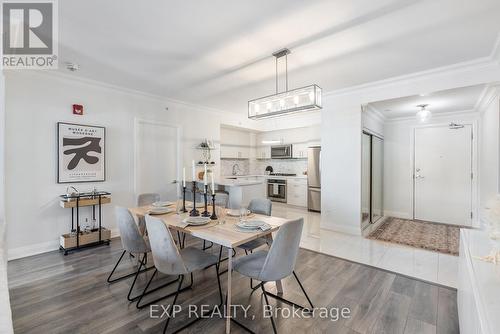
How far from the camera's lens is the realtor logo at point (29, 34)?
1.96 meters

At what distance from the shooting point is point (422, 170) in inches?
203

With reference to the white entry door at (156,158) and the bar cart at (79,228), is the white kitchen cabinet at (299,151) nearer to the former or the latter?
the white entry door at (156,158)

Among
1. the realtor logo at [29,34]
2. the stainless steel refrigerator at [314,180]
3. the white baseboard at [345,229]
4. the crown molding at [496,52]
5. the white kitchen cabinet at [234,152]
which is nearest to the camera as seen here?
the realtor logo at [29,34]

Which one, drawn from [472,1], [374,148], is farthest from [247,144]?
[472,1]

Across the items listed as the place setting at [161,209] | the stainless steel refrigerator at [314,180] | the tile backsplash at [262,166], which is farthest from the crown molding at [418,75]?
the place setting at [161,209]

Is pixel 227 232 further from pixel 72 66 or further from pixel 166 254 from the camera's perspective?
pixel 72 66

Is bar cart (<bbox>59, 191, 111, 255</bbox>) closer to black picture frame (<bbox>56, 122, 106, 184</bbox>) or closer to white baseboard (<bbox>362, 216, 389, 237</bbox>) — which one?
black picture frame (<bbox>56, 122, 106, 184</bbox>)

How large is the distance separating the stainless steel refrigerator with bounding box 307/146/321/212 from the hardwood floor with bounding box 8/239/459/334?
301 centimetres

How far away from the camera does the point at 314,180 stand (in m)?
5.96

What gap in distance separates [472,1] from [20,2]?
3622mm

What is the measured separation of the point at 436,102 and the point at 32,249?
6672 mm

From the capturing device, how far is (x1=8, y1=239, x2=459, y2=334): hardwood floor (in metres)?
1.84

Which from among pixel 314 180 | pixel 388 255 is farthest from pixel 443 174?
A: pixel 388 255

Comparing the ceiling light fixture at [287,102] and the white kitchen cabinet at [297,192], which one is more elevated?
the ceiling light fixture at [287,102]
